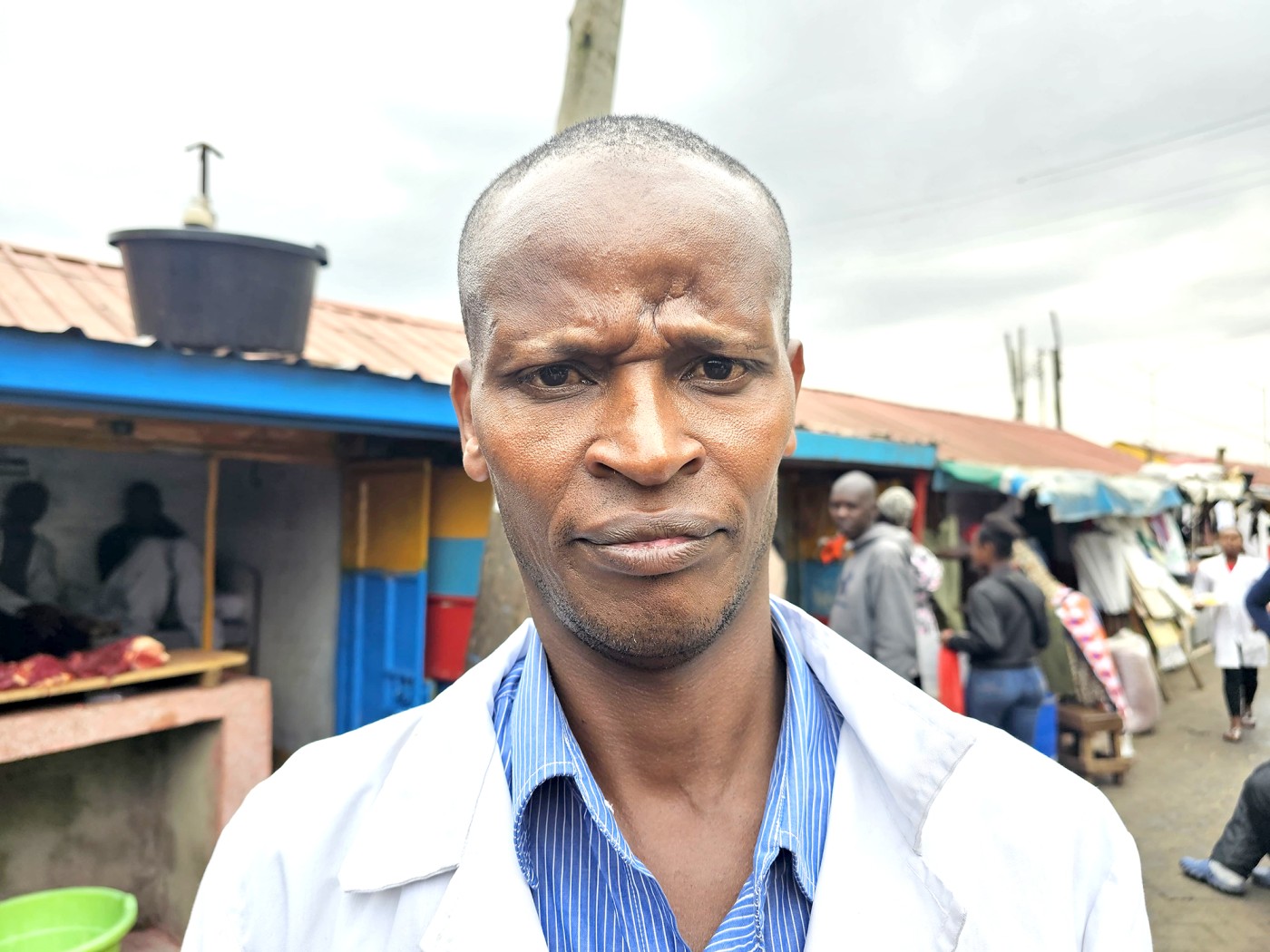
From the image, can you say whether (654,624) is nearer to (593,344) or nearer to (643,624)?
(643,624)

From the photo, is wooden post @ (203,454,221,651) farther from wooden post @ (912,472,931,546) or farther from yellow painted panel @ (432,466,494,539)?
wooden post @ (912,472,931,546)

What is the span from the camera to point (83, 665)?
397cm

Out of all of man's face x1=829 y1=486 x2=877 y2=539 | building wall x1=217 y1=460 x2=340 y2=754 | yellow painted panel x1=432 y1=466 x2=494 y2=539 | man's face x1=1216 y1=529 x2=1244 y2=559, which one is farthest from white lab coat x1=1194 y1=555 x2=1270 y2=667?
building wall x1=217 y1=460 x2=340 y2=754

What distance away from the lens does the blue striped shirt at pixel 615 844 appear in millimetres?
1092

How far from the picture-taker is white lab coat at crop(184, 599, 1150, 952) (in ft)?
3.52

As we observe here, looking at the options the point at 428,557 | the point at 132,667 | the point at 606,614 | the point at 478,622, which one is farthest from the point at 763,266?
the point at 428,557

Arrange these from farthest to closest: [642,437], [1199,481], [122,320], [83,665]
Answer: [1199,481]
[122,320]
[83,665]
[642,437]

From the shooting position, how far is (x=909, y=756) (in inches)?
46.4

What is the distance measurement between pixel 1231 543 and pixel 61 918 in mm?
8866

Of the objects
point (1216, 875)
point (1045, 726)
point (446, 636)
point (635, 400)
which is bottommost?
point (1216, 875)

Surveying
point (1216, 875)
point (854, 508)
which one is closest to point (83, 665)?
point (854, 508)

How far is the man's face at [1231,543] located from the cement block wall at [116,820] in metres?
8.15

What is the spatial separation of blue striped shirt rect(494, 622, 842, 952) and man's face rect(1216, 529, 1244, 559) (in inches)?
324

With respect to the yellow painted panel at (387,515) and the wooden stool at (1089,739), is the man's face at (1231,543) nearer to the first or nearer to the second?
the wooden stool at (1089,739)
